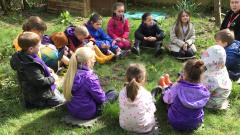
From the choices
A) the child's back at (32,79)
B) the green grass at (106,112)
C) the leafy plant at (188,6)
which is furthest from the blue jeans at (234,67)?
the leafy plant at (188,6)

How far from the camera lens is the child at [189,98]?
511cm

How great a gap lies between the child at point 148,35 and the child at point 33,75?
256 centimetres

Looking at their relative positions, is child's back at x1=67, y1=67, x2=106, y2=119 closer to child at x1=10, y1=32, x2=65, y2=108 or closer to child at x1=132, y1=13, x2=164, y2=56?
child at x1=10, y1=32, x2=65, y2=108

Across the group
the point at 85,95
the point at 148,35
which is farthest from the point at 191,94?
the point at 148,35

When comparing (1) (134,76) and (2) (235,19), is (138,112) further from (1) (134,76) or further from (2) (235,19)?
(2) (235,19)

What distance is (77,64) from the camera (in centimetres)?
546

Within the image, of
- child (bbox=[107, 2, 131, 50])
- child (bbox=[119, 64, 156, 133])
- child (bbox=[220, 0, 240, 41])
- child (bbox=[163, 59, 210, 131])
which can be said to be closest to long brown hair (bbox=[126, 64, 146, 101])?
child (bbox=[119, 64, 156, 133])

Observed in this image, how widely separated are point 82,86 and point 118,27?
320cm

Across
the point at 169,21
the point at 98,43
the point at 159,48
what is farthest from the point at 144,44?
the point at 169,21

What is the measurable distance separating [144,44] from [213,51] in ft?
8.81

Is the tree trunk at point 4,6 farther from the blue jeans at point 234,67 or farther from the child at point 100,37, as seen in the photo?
the blue jeans at point 234,67

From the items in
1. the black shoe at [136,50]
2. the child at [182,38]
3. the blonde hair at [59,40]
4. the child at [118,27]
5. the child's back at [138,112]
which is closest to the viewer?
the child's back at [138,112]

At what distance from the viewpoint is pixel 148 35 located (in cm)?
822

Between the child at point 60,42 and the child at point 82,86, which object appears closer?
the child at point 82,86
